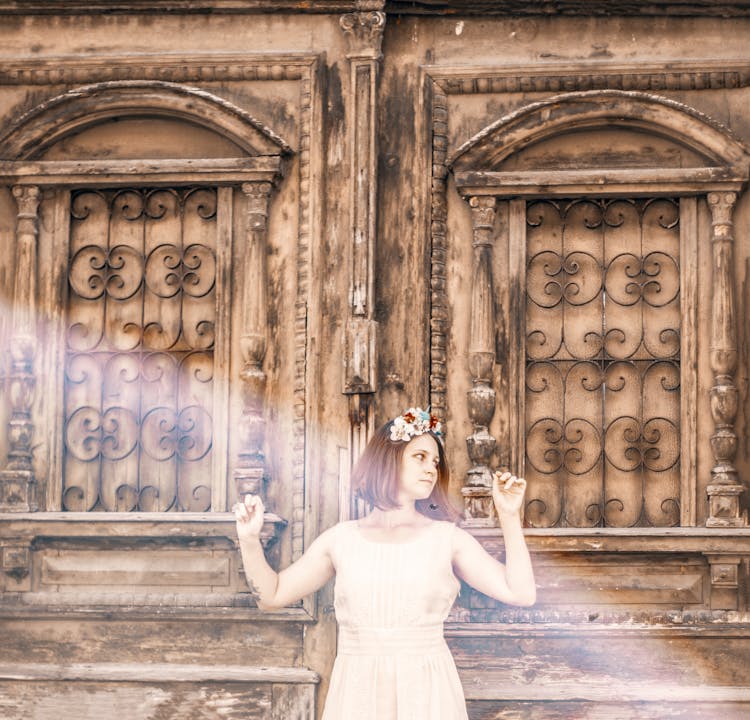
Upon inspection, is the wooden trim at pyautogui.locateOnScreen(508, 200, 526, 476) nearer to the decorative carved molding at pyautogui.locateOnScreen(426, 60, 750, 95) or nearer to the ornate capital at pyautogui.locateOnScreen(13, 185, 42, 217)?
the decorative carved molding at pyautogui.locateOnScreen(426, 60, 750, 95)

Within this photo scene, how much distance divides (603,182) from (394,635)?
9.51 ft

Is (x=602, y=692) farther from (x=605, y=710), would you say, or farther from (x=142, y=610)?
(x=142, y=610)

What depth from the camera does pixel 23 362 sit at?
22.5 ft

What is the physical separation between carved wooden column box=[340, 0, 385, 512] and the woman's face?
75.6 inches

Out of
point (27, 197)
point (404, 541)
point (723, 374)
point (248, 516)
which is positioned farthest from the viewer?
point (27, 197)

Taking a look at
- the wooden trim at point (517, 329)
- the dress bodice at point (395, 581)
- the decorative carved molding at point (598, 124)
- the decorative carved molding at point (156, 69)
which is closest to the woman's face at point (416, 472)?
the dress bodice at point (395, 581)

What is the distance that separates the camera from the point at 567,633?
654cm

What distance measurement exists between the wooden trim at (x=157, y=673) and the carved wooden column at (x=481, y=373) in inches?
43.7

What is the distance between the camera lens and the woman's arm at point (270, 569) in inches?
173

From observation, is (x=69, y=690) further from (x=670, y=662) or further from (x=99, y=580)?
(x=670, y=662)

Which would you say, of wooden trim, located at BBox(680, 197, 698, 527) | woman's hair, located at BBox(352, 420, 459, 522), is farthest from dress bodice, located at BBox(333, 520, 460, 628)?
wooden trim, located at BBox(680, 197, 698, 527)

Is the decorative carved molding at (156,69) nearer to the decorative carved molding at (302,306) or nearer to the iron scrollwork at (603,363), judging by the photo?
the decorative carved molding at (302,306)

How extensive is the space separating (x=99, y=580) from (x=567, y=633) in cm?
224

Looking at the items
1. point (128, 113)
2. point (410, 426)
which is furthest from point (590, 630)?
point (128, 113)
